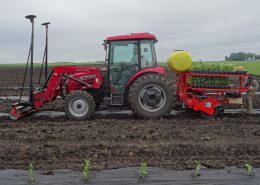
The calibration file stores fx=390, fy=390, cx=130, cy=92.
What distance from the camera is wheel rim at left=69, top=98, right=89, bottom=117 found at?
32.6 feet

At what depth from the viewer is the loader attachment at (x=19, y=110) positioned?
1016 centimetres

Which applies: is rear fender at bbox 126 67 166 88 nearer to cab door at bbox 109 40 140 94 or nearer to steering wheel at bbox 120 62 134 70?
cab door at bbox 109 40 140 94

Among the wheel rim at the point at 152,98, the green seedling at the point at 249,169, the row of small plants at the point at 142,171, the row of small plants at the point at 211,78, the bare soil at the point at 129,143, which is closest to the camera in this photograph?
the row of small plants at the point at 142,171

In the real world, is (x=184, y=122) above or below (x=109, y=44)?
below

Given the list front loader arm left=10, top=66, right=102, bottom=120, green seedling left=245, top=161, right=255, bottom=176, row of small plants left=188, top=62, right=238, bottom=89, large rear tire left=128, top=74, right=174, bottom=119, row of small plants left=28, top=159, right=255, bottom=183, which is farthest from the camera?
front loader arm left=10, top=66, right=102, bottom=120

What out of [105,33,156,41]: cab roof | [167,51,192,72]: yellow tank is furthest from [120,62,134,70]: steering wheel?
[167,51,192,72]: yellow tank

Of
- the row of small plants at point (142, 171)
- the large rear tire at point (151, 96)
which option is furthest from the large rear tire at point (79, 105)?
the row of small plants at point (142, 171)

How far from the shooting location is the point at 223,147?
6.69m

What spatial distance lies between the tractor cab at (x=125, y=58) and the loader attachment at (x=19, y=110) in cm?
224

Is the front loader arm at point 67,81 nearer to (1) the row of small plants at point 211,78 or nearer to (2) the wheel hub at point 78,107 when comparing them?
(2) the wheel hub at point 78,107

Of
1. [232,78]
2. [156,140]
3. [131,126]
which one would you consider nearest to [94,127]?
[131,126]

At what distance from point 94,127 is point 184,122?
2.27 meters

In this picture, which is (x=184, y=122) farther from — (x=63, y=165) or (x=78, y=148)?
(x=63, y=165)

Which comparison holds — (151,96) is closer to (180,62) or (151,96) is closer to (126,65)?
(126,65)
